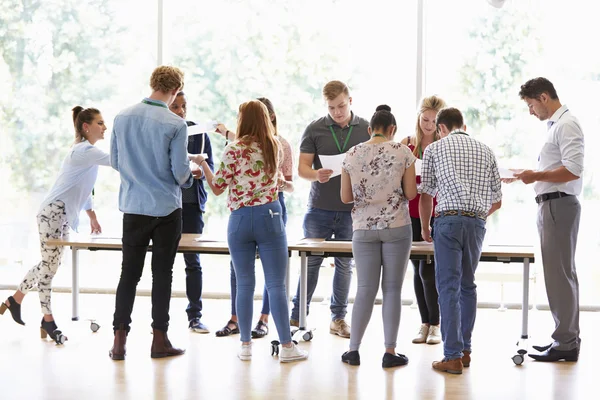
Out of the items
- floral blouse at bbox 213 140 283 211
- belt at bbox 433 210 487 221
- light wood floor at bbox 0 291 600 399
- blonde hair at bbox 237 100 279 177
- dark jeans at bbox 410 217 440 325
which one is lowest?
light wood floor at bbox 0 291 600 399

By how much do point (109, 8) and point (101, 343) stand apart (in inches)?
124

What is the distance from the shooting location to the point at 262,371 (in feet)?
13.4

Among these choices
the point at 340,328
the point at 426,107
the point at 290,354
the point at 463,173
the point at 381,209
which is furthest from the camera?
the point at 340,328

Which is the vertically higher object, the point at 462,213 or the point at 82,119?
the point at 82,119

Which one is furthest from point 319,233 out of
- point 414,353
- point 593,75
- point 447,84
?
point 593,75

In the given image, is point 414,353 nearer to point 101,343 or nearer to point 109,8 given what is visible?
point 101,343

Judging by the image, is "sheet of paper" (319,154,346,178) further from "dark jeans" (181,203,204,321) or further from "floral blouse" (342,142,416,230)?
"dark jeans" (181,203,204,321)

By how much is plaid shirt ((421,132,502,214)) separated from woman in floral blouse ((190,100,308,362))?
891mm

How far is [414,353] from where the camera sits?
4.50m

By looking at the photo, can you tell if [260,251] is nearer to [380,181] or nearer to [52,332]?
[380,181]

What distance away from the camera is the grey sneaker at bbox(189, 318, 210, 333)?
5031 mm

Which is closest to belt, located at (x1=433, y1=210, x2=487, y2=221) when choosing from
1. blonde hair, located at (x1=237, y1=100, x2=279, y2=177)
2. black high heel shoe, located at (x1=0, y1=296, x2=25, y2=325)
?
blonde hair, located at (x1=237, y1=100, x2=279, y2=177)

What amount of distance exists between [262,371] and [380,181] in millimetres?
1205

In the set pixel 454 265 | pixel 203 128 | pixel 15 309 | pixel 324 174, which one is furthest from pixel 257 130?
pixel 15 309
